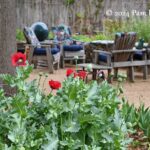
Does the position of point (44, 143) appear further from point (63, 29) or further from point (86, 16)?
point (86, 16)

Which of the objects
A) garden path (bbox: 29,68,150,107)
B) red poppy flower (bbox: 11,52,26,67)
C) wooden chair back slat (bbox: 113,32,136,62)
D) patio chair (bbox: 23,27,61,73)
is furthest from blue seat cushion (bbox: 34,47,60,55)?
red poppy flower (bbox: 11,52,26,67)

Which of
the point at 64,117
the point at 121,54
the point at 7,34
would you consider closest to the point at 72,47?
the point at 121,54

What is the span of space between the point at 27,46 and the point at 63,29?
7.51 ft

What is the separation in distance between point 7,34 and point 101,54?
175 inches

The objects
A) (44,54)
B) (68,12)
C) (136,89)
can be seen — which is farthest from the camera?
(68,12)

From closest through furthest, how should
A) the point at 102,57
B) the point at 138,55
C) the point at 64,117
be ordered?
the point at 64,117 → the point at 102,57 → the point at 138,55

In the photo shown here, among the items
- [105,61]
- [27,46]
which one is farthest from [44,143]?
[27,46]

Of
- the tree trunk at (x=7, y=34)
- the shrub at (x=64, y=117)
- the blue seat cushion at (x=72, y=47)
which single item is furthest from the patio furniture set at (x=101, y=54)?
the shrub at (x=64, y=117)

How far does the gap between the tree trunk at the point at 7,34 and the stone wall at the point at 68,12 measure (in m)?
12.3

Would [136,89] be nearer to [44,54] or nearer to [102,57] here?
[102,57]

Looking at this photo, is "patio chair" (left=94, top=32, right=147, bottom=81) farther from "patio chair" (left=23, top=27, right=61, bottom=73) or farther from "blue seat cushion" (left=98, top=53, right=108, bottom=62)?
"patio chair" (left=23, top=27, right=61, bottom=73)

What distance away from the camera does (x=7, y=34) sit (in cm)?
614

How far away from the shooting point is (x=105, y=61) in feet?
33.9

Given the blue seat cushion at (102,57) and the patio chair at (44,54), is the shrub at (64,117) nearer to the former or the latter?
the blue seat cushion at (102,57)
